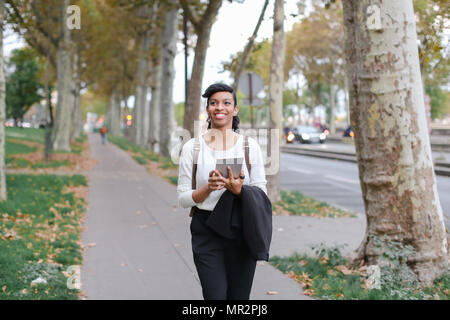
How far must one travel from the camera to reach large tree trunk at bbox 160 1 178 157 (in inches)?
1004

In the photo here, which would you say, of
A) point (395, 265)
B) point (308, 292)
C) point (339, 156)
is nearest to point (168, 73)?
point (339, 156)

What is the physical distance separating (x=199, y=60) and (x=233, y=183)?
15732 mm

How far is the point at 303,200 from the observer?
1299 cm

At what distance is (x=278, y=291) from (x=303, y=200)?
7559 millimetres

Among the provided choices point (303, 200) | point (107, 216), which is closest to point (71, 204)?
point (107, 216)

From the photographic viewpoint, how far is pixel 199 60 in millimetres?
18469

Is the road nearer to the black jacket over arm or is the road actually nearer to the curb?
the curb

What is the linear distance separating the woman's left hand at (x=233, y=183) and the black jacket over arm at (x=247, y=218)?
0.06 meters

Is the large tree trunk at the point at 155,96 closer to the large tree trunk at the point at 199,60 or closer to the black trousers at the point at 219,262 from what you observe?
the large tree trunk at the point at 199,60

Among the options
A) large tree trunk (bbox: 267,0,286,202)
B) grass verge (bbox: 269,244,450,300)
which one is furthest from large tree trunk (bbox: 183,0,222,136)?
grass verge (bbox: 269,244,450,300)

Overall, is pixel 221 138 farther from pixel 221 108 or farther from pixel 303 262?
pixel 303 262

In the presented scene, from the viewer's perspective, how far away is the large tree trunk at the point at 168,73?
25.5m

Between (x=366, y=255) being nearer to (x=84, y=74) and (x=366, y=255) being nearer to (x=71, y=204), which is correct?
(x=71, y=204)

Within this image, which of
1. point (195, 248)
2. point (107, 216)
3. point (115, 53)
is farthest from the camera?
point (115, 53)
